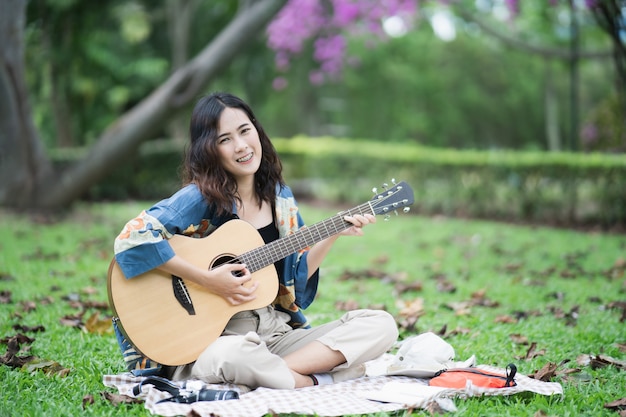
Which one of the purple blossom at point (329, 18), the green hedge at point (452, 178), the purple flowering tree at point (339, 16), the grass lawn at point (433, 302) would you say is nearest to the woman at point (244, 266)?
the grass lawn at point (433, 302)

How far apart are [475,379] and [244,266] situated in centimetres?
122

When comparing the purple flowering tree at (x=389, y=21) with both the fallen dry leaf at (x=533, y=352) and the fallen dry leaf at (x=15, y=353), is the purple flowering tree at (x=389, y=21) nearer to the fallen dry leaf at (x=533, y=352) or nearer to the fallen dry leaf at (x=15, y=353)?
the fallen dry leaf at (x=533, y=352)

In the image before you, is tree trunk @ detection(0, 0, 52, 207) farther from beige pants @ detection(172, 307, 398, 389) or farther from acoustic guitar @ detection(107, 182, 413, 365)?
beige pants @ detection(172, 307, 398, 389)

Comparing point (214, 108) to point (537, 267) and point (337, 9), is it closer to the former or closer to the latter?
point (537, 267)

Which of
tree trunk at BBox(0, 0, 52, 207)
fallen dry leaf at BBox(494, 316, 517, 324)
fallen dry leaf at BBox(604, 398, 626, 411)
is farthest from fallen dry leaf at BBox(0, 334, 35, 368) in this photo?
tree trunk at BBox(0, 0, 52, 207)

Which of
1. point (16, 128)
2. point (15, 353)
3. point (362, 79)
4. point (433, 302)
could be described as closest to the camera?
A: point (15, 353)

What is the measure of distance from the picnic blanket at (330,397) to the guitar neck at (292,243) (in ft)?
1.99

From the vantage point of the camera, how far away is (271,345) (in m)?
3.58

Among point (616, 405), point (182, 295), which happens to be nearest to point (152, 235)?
point (182, 295)

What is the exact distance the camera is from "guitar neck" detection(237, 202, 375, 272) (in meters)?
3.50

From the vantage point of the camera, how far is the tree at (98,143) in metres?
9.79

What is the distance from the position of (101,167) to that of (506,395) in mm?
8547

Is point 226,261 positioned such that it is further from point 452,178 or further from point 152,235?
point 452,178

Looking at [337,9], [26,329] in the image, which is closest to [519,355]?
[26,329]
